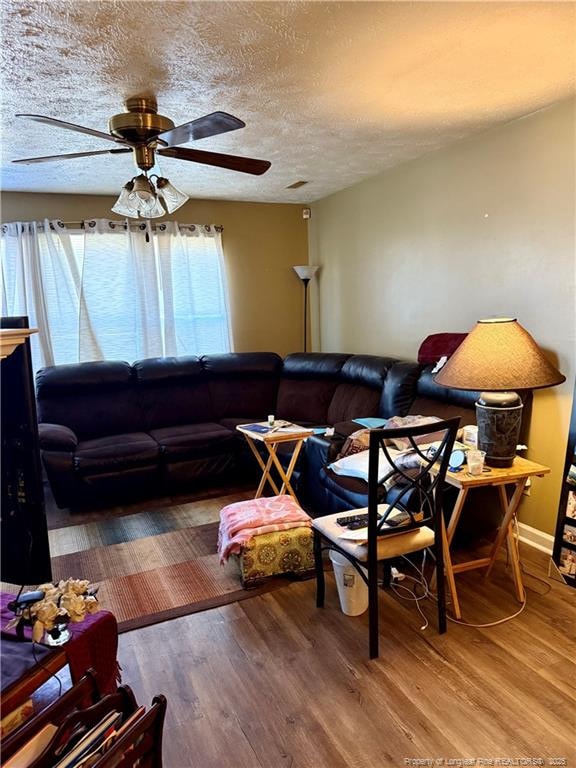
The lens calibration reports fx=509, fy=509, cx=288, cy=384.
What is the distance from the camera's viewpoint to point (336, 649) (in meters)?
2.21

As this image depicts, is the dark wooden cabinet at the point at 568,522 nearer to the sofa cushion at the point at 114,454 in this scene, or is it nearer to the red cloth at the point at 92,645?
the red cloth at the point at 92,645

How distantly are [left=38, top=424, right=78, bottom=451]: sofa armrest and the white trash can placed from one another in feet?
7.62

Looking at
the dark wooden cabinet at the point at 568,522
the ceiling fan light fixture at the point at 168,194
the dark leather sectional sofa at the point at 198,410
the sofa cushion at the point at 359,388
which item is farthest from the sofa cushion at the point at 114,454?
the dark wooden cabinet at the point at 568,522

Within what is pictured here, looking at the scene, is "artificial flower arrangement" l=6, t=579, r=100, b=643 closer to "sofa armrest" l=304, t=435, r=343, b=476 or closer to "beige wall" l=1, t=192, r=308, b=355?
"sofa armrest" l=304, t=435, r=343, b=476

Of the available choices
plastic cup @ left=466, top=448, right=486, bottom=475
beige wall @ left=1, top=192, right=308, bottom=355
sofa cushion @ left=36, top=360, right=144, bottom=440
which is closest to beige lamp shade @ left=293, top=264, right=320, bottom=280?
beige wall @ left=1, top=192, right=308, bottom=355

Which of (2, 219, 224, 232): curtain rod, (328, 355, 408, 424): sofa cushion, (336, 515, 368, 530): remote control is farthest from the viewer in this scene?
(2, 219, 224, 232): curtain rod

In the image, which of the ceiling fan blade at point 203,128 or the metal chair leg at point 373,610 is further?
the metal chair leg at point 373,610

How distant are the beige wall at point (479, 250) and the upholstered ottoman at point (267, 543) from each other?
1.42 meters

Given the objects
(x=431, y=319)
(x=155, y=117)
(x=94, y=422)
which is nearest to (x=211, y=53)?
(x=155, y=117)

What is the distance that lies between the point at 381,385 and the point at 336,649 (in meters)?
2.13

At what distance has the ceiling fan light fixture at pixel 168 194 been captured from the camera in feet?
8.25

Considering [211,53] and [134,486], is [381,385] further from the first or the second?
[211,53]

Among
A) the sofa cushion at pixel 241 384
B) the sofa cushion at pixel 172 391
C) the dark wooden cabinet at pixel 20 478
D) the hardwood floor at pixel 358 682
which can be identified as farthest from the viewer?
the sofa cushion at pixel 241 384

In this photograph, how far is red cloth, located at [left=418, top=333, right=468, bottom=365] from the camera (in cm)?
341
